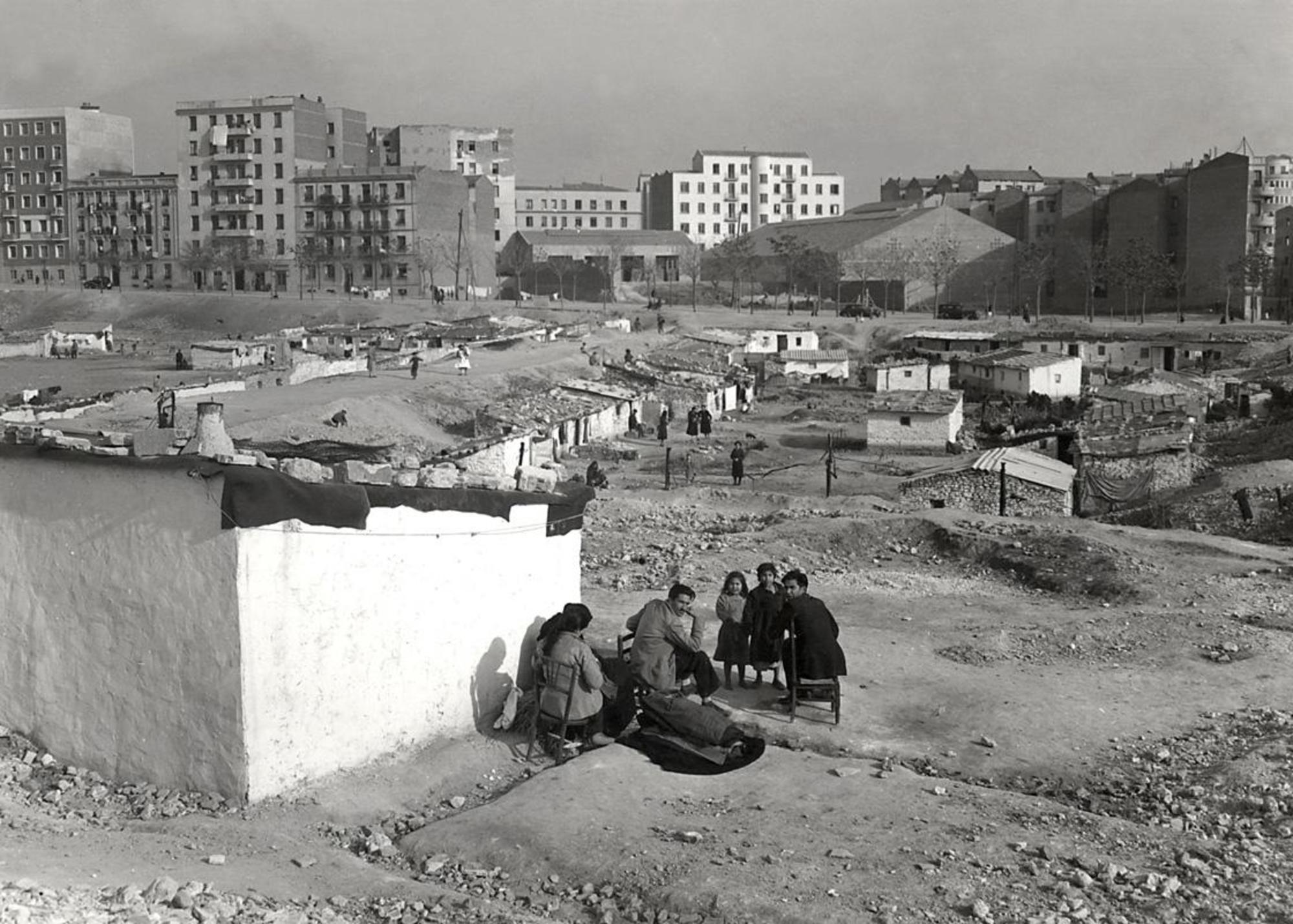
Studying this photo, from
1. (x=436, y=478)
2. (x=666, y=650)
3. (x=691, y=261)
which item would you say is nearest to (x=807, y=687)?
(x=666, y=650)

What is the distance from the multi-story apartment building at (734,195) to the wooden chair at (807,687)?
108m

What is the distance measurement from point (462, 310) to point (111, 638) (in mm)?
64695

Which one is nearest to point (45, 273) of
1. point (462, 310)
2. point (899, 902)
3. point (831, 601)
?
point (462, 310)

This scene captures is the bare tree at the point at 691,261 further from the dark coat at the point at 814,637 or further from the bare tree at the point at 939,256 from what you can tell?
the dark coat at the point at 814,637

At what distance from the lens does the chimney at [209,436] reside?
9977mm

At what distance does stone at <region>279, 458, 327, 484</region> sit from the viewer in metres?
9.14

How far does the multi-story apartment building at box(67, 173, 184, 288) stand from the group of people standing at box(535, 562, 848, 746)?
293ft

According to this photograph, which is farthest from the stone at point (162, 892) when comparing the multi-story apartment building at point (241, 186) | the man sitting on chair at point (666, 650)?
the multi-story apartment building at point (241, 186)

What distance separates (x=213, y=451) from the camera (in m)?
9.84

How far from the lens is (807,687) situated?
10523 millimetres

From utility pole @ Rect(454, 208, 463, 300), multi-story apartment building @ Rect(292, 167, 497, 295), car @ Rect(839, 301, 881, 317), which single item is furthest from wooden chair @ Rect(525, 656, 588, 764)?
multi-story apartment building @ Rect(292, 167, 497, 295)

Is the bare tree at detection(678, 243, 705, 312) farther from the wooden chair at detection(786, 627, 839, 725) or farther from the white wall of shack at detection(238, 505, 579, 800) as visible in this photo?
the white wall of shack at detection(238, 505, 579, 800)

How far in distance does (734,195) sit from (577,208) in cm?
1430

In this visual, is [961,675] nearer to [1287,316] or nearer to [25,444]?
[25,444]
